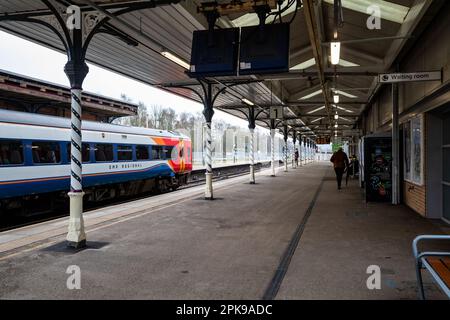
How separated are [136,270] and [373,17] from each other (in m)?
7.86

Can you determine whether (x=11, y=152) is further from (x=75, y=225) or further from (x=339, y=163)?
(x=339, y=163)

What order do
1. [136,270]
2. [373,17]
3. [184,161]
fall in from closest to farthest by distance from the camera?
[136,270] < [373,17] < [184,161]

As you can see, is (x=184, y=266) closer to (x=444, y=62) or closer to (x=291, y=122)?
(x=444, y=62)

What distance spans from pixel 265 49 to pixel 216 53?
0.92 meters

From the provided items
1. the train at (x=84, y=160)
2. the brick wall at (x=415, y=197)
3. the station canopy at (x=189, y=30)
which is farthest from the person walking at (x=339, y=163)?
the train at (x=84, y=160)

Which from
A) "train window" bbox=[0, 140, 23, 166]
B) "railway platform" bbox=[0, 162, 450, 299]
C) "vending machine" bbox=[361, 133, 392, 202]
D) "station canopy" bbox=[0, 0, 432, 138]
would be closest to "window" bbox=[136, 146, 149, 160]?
"station canopy" bbox=[0, 0, 432, 138]

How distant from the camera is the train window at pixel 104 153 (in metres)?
12.7

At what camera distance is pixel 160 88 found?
15875mm

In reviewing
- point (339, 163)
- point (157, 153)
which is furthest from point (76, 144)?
point (339, 163)

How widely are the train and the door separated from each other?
9.77m

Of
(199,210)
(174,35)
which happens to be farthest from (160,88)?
(199,210)

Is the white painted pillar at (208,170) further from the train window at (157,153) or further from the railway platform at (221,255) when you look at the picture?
the train window at (157,153)

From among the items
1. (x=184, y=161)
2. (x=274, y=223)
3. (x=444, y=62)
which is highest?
(x=444, y=62)
